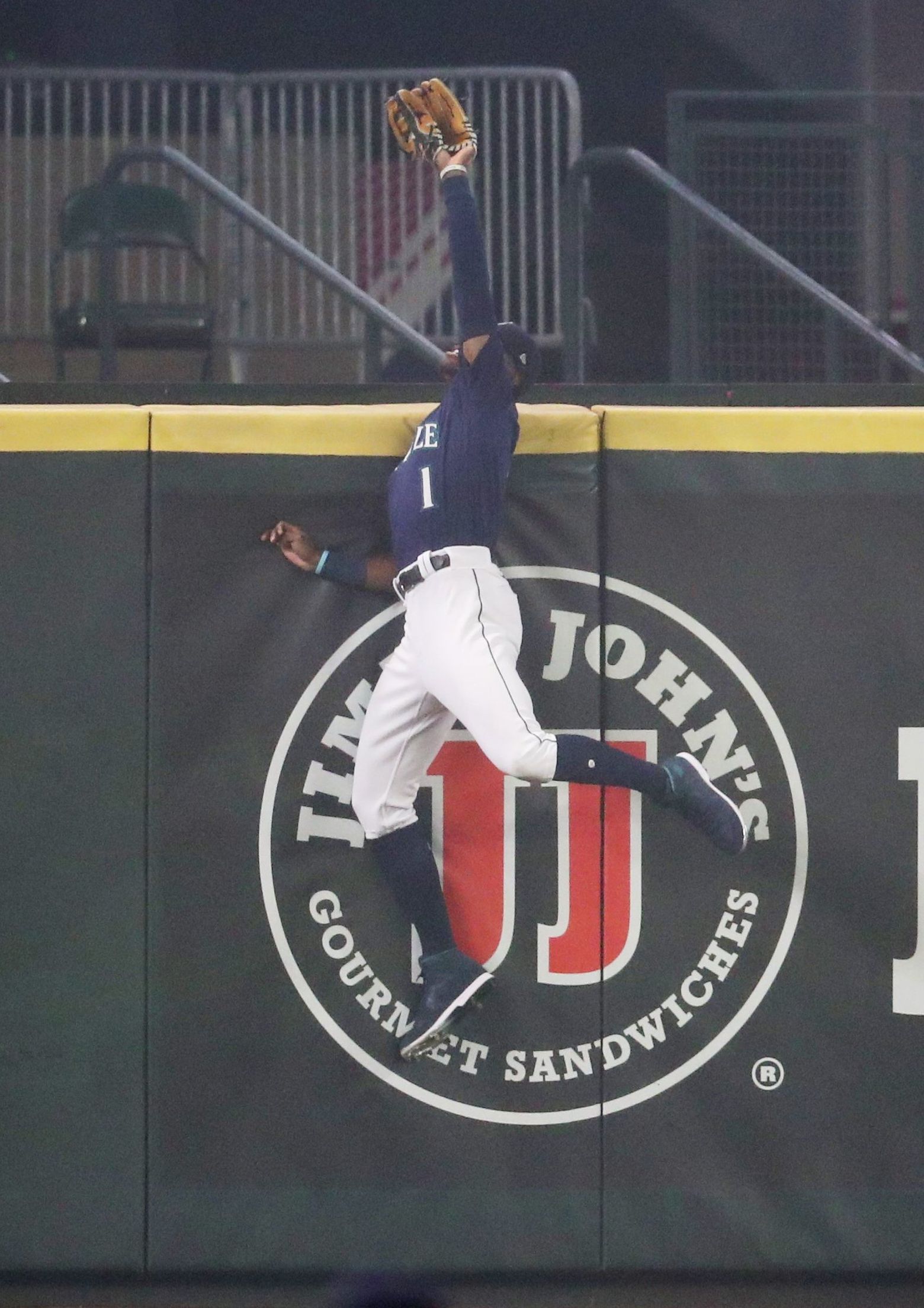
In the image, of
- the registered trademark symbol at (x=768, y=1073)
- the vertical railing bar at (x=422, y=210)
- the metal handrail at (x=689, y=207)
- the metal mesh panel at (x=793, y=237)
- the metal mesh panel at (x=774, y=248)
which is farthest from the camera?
the vertical railing bar at (x=422, y=210)

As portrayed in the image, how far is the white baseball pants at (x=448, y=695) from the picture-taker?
160 inches

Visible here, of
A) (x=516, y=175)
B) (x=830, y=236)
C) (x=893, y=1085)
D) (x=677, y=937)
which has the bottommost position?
(x=893, y=1085)

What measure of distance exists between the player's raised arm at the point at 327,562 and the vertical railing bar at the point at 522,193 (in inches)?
171

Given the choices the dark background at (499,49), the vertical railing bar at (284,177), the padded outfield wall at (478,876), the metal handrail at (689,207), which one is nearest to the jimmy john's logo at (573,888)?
the padded outfield wall at (478,876)

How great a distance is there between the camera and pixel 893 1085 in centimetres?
427

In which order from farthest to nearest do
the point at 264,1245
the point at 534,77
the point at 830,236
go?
the point at 534,77, the point at 830,236, the point at 264,1245

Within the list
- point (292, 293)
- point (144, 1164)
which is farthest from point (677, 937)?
point (292, 293)

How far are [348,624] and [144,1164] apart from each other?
1304mm

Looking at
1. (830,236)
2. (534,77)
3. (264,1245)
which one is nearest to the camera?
(264,1245)

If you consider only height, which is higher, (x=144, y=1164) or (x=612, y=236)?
(x=612, y=236)

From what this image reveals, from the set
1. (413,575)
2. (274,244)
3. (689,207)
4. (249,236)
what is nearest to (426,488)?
(413,575)

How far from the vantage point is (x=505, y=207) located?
8.41 metres

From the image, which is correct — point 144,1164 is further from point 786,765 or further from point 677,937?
point 786,765

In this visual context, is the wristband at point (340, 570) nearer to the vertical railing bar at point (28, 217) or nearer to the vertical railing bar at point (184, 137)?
the vertical railing bar at point (184, 137)
